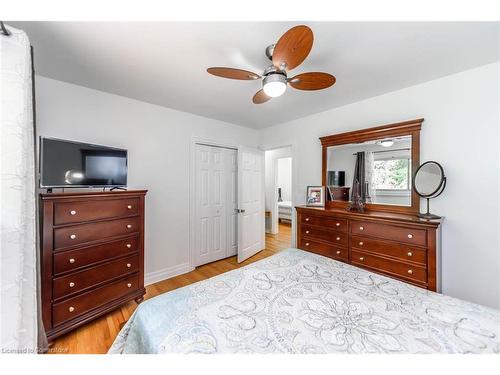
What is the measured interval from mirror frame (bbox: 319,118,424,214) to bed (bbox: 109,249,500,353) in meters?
1.23

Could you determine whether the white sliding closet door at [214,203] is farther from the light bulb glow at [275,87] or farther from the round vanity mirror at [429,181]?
the round vanity mirror at [429,181]

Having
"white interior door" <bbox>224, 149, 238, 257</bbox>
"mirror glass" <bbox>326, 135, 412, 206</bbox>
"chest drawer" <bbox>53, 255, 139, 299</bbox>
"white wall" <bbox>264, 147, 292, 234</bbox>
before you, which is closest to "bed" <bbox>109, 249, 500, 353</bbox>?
"chest drawer" <bbox>53, 255, 139, 299</bbox>

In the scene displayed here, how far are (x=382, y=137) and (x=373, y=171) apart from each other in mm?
418

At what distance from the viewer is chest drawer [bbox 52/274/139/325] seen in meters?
1.66

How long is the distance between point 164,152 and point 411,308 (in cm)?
293

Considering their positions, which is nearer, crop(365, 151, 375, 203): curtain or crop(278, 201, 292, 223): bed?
crop(365, 151, 375, 203): curtain

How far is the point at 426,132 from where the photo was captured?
209 cm

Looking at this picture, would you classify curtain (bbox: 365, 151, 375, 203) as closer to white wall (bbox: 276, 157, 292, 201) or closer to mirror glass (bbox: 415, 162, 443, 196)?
mirror glass (bbox: 415, 162, 443, 196)

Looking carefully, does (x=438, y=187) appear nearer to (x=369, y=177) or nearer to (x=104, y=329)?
(x=369, y=177)

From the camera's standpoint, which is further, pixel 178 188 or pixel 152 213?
pixel 178 188

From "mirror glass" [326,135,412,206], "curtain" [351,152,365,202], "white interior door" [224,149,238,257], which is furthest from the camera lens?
"white interior door" [224,149,238,257]

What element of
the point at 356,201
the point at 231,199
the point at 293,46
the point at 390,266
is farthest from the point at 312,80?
the point at 231,199
